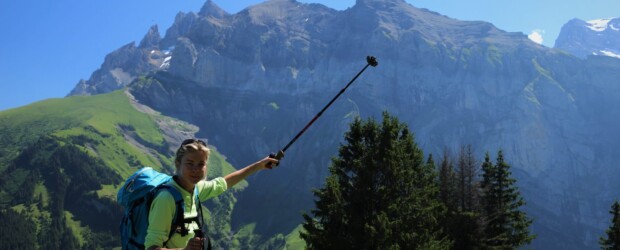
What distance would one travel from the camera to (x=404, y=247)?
23.4m

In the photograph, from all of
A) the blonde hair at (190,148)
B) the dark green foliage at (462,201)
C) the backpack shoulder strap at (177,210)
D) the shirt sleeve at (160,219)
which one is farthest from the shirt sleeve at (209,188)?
the dark green foliage at (462,201)

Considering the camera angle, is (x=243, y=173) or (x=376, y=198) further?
(x=376, y=198)

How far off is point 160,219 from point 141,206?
0.40m

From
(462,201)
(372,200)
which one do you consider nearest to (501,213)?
(462,201)

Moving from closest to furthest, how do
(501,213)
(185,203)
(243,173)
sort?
(185,203) < (243,173) < (501,213)

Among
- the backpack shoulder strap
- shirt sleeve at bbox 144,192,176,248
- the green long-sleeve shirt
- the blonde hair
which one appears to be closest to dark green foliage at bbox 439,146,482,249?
the blonde hair

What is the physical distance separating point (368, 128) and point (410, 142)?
3.79m

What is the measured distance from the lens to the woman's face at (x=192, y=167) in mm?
5238

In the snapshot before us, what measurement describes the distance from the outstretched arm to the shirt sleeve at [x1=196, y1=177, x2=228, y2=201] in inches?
11.8

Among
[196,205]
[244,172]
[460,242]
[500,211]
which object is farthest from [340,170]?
[196,205]

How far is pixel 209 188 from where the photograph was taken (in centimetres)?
644

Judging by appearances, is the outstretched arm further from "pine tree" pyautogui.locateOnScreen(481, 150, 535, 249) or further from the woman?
"pine tree" pyautogui.locateOnScreen(481, 150, 535, 249)

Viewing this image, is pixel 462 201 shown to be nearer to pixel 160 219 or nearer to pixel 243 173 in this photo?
pixel 243 173

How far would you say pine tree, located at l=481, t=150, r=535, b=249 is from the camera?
33.8m
